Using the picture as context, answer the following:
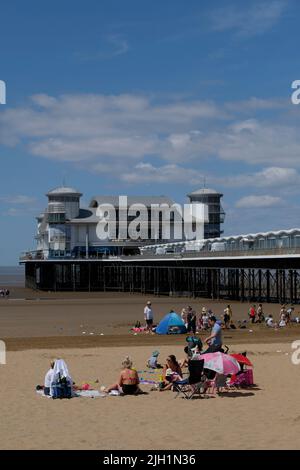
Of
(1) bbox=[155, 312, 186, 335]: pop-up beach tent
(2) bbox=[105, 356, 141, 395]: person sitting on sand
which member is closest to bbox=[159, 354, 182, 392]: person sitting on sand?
(2) bbox=[105, 356, 141, 395]: person sitting on sand

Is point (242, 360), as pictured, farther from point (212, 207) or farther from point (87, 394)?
point (212, 207)

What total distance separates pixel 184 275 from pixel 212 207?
2598 cm

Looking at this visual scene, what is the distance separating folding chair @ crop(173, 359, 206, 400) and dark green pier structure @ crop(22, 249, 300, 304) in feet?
76.5

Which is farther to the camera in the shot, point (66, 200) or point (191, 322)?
point (66, 200)

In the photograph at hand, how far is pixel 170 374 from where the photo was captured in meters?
13.5

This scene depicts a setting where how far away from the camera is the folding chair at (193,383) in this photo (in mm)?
12617

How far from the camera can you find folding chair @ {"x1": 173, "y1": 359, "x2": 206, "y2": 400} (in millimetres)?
12617

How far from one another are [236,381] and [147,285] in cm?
5754

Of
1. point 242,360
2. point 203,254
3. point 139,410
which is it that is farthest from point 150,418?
point 203,254

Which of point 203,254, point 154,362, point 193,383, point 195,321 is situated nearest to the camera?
point 193,383

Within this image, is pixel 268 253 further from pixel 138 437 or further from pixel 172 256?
pixel 138 437

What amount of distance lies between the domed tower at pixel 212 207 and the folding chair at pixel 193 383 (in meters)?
76.0

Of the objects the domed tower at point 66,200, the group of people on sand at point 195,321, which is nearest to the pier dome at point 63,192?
the domed tower at point 66,200

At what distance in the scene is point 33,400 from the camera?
12.4m
